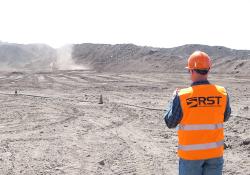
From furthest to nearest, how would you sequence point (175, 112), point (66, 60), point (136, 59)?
1. point (66, 60)
2. point (136, 59)
3. point (175, 112)

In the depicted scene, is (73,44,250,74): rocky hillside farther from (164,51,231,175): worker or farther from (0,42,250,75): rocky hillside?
(164,51,231,175): worker

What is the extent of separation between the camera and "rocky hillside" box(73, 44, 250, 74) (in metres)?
47.9

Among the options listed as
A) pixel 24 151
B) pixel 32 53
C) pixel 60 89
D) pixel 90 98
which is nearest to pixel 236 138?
pixel 24 151

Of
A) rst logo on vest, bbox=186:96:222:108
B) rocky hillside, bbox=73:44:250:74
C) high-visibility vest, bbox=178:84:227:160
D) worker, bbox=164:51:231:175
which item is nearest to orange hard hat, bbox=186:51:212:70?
worker, bbox=164:51:231:175

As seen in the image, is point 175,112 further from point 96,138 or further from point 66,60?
point 66,60

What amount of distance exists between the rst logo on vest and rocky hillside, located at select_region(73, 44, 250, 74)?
3704 centimetres

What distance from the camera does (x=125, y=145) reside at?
1129cm

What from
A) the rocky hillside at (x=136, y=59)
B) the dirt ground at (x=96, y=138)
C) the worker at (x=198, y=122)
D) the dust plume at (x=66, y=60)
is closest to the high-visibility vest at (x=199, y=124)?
the worker at (x=198, y=122)

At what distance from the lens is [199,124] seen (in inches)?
202

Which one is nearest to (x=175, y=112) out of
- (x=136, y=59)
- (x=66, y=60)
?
(x=136, y=59)

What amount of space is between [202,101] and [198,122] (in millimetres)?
213

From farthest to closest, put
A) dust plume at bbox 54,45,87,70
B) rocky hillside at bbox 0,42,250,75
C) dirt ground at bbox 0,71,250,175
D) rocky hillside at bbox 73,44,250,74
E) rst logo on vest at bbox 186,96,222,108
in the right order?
dust plume at bbox 54,45,87,70, rocky hillside at bbox 0,42,250,75, rocky hillside at bbox 73,44,250,74, dirt ground at bbox 0,71,250,175, rst logo on vest at bbox 186,96,222,108

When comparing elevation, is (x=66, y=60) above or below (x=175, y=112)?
below

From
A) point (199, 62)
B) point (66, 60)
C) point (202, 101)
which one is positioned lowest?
point (66, 60)
